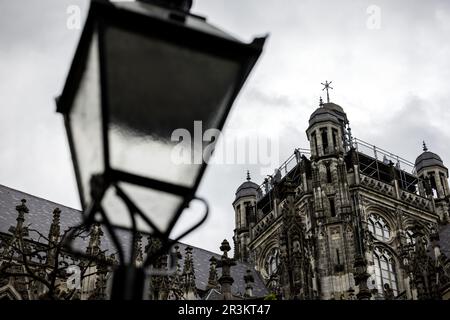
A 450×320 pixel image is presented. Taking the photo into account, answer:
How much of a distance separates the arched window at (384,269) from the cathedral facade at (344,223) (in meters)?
0.05

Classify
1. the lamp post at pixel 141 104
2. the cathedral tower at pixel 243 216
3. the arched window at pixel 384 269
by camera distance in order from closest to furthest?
the lamp post at pixel 141 104 < the arched window at pixel 384 269 < the cathedral tower at pixel 243 216

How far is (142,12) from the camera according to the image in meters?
2.49

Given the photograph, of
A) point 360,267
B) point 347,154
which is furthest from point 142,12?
point 347,154

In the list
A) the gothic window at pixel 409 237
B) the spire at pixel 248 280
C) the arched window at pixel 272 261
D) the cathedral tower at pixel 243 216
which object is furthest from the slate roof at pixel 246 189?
the spire at pixel 248 280

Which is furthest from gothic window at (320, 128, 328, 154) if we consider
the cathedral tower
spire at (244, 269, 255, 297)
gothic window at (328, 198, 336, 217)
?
spire at (244, 269, 255, 297)

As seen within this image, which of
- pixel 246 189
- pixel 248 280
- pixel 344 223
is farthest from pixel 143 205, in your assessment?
A: pixel 246 189

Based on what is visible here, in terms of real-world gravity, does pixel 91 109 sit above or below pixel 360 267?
below

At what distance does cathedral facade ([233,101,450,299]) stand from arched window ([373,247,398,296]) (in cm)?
5

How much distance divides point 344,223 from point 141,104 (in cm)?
2659

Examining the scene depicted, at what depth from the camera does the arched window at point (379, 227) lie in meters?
30.6

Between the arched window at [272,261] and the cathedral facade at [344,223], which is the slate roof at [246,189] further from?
Result: the arched window at [272,261]

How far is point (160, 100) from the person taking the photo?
2.50 m

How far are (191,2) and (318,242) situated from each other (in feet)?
84.9
